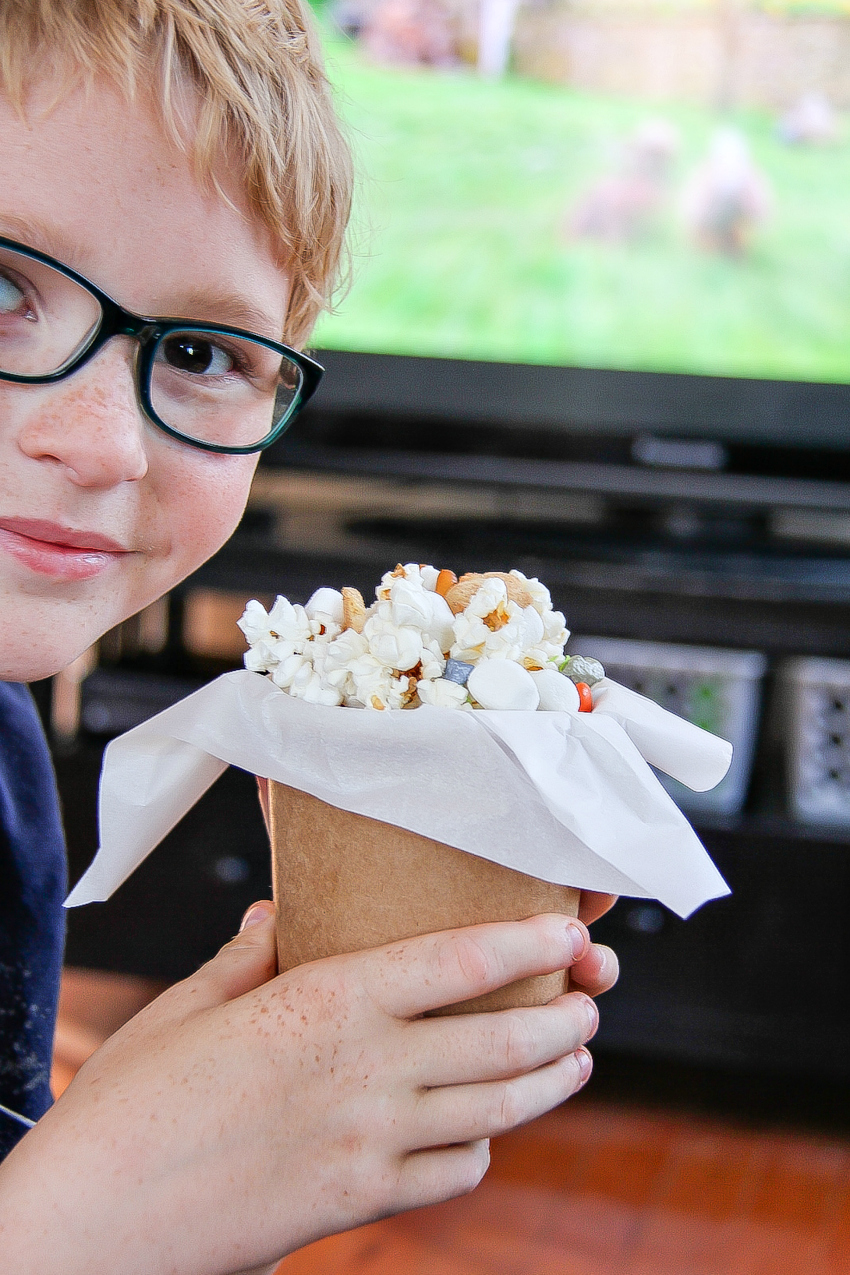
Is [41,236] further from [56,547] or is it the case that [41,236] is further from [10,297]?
[56,547]

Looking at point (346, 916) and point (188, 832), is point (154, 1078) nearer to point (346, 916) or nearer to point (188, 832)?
point (346, 916)

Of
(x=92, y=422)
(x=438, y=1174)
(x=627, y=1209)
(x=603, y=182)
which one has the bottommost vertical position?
(x=627, y=1209)

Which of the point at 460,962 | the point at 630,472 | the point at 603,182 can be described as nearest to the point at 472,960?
the point at 460,962

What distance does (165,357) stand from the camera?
628 mm

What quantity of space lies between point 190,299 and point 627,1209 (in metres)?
1.22

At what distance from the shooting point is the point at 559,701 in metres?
0.58

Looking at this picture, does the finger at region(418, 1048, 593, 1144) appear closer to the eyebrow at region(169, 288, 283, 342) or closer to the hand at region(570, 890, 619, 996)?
the hand at region(570, 890, 619, 996)

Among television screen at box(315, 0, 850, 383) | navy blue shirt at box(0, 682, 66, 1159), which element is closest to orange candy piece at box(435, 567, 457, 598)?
navy blue shirt at box(0, 682, 66, 1159)

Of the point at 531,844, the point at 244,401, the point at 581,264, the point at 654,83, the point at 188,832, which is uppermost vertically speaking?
the point at 654,83

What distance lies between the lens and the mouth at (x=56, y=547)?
0.61m

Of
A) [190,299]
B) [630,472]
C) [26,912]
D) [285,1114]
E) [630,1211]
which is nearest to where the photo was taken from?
[285,1114]

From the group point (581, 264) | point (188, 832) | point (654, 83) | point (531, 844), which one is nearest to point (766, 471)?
point (581, 264)

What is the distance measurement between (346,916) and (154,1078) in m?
0.13

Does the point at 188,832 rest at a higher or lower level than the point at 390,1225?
higher
